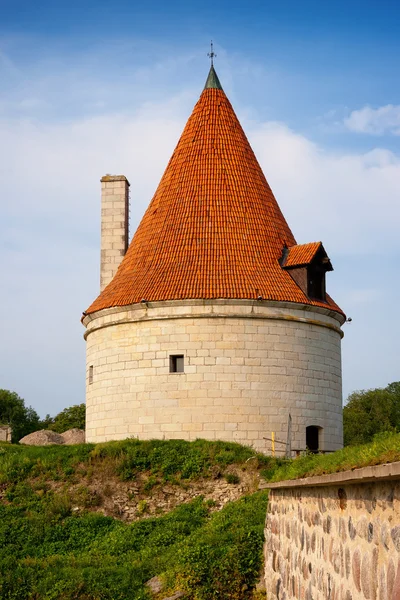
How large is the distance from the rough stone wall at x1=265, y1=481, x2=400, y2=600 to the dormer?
1208 centimetres

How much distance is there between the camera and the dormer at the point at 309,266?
21.3 metres

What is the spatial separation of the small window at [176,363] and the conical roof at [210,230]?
1348 millimetres

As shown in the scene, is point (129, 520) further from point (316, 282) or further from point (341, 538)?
point (341, 538)

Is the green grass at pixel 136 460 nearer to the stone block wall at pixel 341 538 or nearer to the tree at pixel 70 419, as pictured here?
the stone block wall at pixel 341 538

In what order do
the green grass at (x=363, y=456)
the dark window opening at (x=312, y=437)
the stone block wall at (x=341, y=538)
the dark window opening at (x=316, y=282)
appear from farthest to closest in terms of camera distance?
the dark window opening at (x=316, y=282) → the dark window opening at (x=312, y=437) → the green grass at (x=363, y=456) → the stone block wall at (x=341, y=538)

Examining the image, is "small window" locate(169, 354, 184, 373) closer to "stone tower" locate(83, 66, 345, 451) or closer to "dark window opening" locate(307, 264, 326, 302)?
"stone tower" locate(83, 66, 345, 451)

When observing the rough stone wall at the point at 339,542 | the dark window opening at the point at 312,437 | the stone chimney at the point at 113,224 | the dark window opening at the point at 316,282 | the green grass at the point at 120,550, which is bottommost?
the green grass at the point at 120,550

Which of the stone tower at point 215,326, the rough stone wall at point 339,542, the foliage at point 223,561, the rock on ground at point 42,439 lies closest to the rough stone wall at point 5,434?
the rock on ground at point 42,439

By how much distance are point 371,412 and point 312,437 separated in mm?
36770

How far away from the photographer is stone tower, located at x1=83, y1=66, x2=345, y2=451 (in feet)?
65.1

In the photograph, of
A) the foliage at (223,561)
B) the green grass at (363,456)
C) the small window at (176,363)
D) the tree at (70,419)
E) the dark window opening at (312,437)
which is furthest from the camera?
the tree at (70,419)

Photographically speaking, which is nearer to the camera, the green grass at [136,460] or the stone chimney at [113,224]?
the green grass at [136,460]

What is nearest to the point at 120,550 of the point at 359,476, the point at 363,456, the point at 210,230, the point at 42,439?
the point at 210,230

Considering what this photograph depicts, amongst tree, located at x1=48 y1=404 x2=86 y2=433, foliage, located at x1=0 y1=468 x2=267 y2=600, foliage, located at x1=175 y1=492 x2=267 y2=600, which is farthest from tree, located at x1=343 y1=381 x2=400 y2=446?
foliage, located at x1=175 y1=492 x2=267 y2=600
